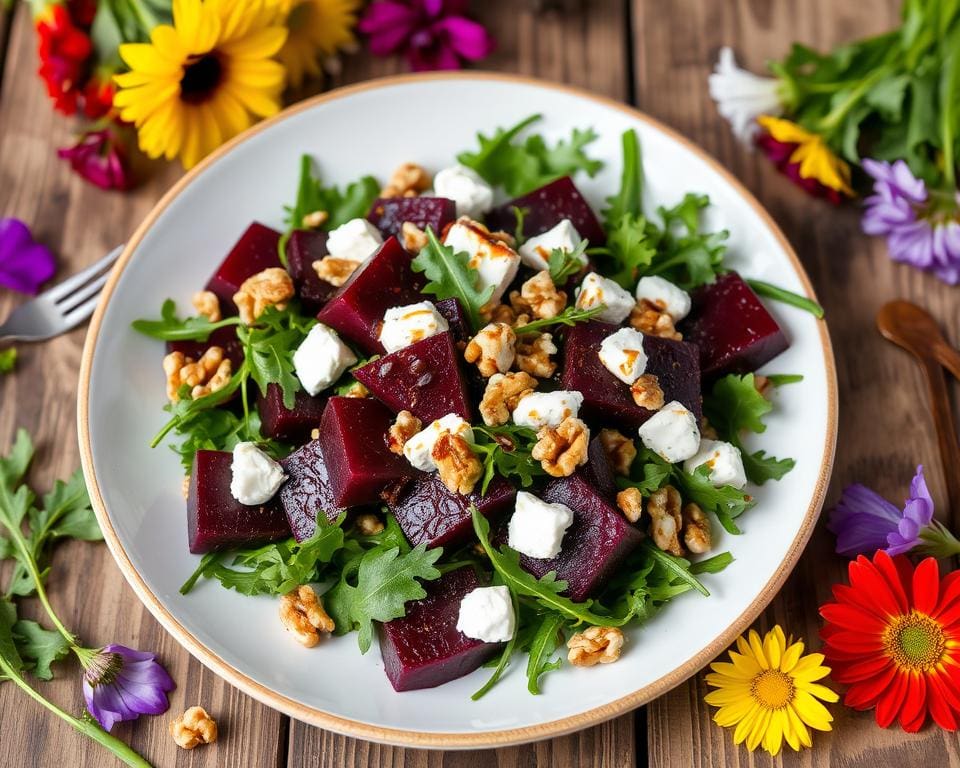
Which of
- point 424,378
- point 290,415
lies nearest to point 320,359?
point 290,415

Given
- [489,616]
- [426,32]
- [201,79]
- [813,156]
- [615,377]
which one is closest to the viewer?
[489,616]

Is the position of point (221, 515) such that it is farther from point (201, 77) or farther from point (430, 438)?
point (201, 77)

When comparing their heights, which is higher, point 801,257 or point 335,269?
point 335,269

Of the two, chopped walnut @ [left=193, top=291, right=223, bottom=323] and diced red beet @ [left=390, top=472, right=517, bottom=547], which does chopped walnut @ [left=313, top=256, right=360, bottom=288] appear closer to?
chopped walnut @ [left=193, top=291, right=223, bottom=323]

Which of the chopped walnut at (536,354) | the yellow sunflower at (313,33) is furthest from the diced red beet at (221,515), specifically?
the yellow sunflower at (313,33)

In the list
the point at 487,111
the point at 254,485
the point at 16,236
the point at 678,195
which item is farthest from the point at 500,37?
the point at 254,485

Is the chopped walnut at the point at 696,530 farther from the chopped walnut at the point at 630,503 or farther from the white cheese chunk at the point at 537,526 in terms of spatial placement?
the white cheese chunk at the point at 537,526
